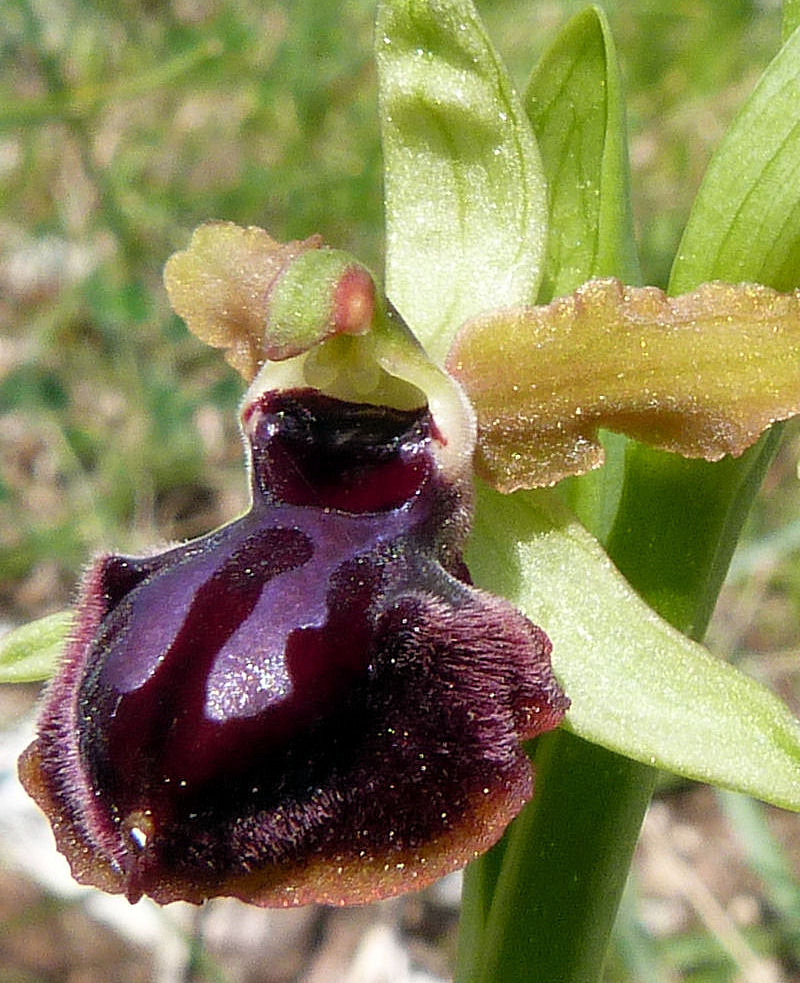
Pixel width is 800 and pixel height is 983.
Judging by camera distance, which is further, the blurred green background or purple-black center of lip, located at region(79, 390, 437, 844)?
the blurred green background

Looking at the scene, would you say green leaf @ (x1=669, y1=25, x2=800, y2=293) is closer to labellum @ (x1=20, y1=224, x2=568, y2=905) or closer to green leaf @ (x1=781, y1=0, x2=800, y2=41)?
green leaf @ (x1=781, y1=0, x2=800, y2=41)

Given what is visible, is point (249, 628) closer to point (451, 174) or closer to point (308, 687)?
point (308, 687)

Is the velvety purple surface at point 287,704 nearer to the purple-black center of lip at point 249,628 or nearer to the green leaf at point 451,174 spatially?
the purple-black center of lip at point 249,628

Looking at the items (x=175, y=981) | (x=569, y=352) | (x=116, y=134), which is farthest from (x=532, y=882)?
(x=116, y=134)

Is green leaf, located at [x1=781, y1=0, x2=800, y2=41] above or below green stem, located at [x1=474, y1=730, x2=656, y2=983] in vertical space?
above

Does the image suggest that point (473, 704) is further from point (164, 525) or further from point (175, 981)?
point (164, 525)

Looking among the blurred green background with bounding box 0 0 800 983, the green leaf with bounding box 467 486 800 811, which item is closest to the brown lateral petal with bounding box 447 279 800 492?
the green leaf with bounding box 467 486 800 811
